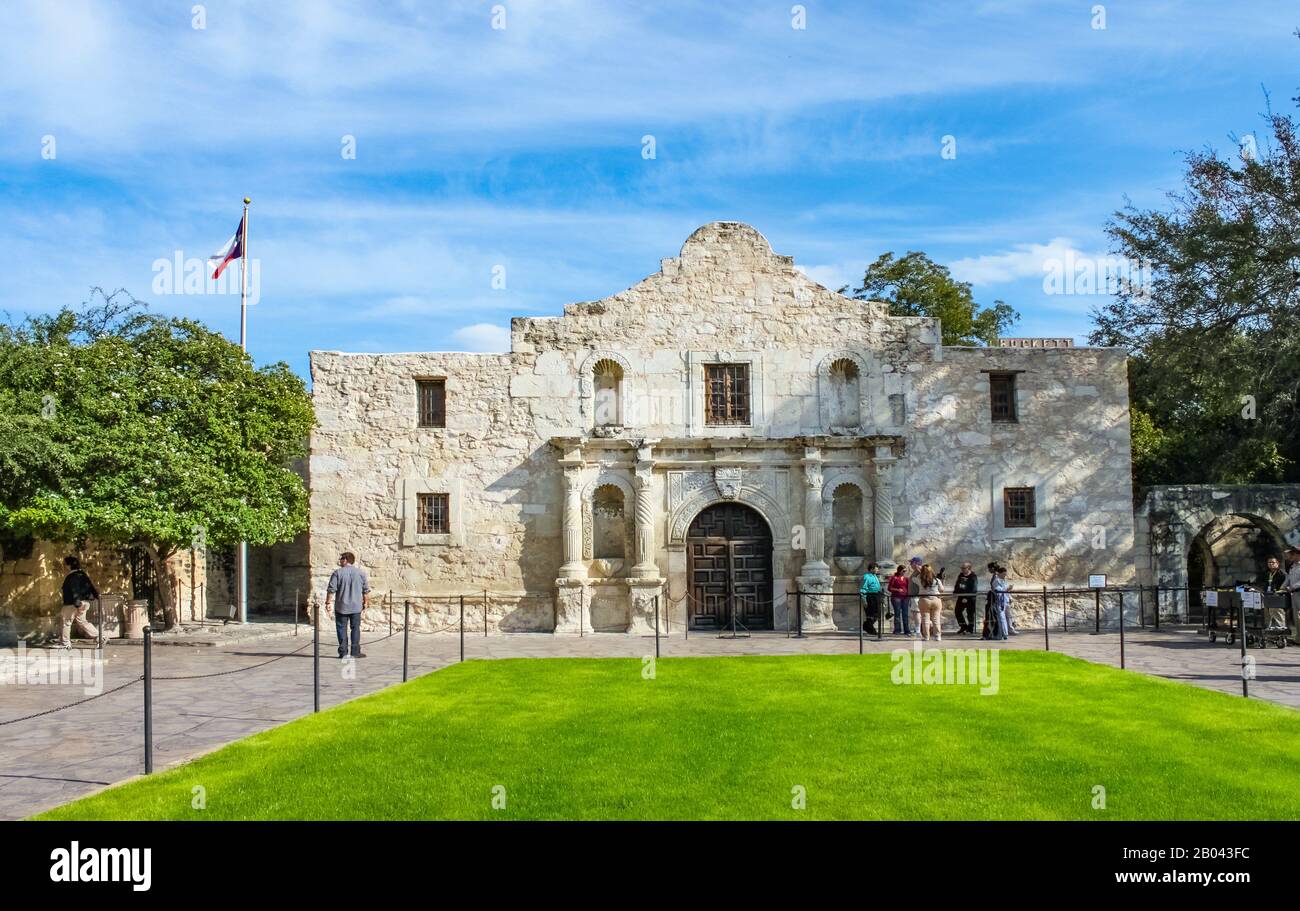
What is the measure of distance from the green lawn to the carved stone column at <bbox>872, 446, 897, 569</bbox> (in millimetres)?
9140

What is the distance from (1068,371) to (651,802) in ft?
62.6

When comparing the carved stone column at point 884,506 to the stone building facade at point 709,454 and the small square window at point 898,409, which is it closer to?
the stone building facade at point 709,454

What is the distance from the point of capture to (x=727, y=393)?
2322cm

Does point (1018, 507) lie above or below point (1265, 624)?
above

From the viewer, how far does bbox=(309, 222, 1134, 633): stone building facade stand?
22781 millimetres

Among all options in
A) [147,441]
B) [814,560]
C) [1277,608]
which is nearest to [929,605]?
[814,560]

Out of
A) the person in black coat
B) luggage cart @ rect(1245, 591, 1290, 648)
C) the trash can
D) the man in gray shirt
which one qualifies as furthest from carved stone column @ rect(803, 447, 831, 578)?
the trash can

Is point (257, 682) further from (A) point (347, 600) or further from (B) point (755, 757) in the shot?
(B) point (755, 757)

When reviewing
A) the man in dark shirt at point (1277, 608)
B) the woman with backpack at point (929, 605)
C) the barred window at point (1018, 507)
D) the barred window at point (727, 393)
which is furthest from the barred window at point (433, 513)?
the man in dark shirt at point (1277, 608)

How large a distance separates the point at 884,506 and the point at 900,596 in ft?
9.04

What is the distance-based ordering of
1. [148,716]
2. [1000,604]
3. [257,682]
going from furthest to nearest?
[1000,604], [257,682], [148,716]

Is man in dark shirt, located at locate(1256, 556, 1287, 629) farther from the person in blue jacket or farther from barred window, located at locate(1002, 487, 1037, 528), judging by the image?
the person in blue jacket
